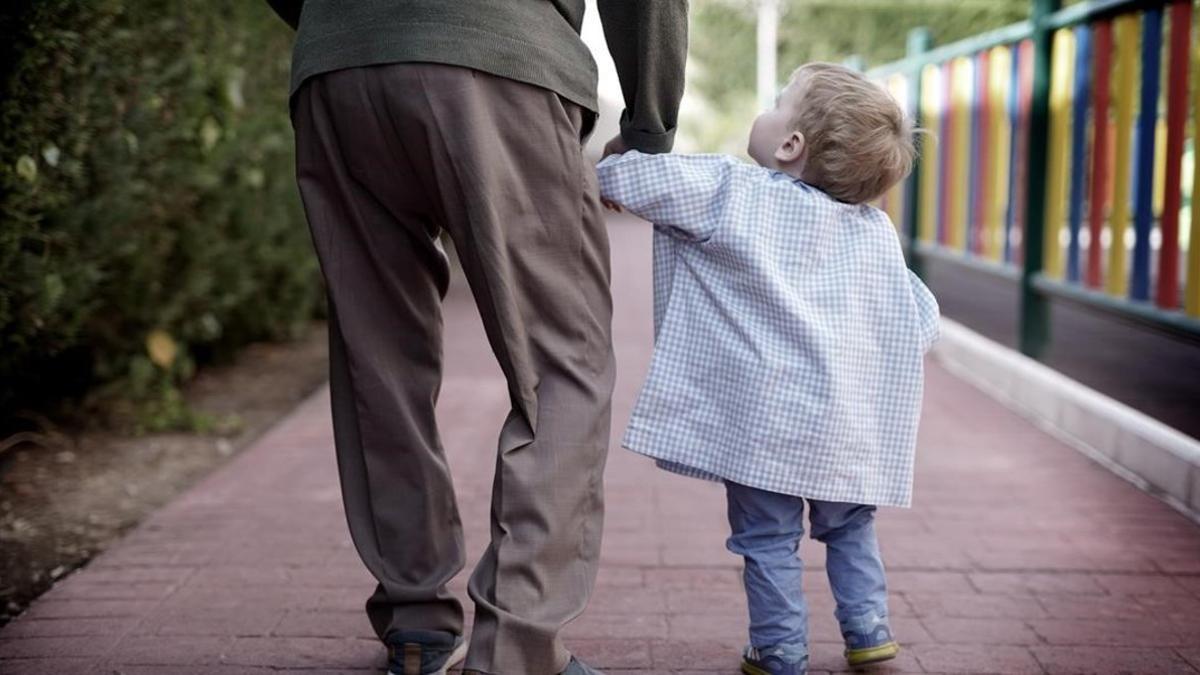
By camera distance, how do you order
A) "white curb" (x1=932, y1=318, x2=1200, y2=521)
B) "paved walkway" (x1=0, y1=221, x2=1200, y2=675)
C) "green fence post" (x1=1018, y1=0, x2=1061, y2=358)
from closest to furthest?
1. "paved walkway" (x1=0, y1=221, x2=1200, y2=675)
2. "white curb" (x1=932, y1=318, x2=1200, y2=521)
3. "green fence post" (x1=1018, y1=0, x2=1061, y2=358)

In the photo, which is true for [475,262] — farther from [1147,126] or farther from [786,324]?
[1147,126]

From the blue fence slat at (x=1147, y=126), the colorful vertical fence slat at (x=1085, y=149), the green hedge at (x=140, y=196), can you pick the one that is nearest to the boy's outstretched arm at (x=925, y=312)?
the colorful vertical fence slat at (x=1085, y=149)

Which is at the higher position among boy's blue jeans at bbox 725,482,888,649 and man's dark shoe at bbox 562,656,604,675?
boy's blue jeans at bbox 725,482,888,649

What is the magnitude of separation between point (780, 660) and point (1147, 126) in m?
3.08

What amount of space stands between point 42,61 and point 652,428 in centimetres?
214

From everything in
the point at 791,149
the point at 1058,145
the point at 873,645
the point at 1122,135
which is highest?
the point at 791,149

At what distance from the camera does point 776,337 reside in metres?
2.61

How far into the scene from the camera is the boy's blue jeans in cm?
270

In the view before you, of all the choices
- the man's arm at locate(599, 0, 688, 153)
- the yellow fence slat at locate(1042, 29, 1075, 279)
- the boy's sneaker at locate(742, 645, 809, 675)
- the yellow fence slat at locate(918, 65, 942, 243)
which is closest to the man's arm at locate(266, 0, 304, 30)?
the man's arm at locate(599, 0, 688, 153)

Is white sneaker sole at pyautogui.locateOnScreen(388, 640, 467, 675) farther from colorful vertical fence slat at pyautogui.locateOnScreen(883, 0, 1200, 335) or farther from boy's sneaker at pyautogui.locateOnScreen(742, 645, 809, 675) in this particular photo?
colorful vertical fence slat at pyautogui.locateOnScreen(883, 0, 1200, 335)

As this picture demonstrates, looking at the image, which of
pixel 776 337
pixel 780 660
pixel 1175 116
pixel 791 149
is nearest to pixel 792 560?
pixel 780 660

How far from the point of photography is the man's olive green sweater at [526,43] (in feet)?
7.61

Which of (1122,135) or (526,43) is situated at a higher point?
(526,43)

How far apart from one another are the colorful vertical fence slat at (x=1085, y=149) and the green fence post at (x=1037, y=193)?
0.05 feet
